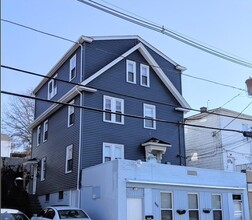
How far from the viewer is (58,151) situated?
962 inches

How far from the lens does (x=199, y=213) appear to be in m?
21.1

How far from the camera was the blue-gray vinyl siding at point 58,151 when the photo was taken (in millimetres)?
21875

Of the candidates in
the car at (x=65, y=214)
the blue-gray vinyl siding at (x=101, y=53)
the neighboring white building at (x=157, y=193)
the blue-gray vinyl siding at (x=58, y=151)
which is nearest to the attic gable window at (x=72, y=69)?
the blue-gray vinyl siding at (x=101, y=53)

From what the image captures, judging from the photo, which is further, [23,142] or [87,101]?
[23,142]

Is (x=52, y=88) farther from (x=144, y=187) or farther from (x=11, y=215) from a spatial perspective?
(x=11, y=215)

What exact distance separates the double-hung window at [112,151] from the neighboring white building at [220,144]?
37.3 ft

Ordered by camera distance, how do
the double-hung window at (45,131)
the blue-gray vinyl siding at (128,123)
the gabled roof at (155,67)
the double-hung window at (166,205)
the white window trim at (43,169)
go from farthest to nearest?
the double-hung window at (45,131)
the white window trim at (43,169)
the gabled roof at (155,67)
the blue-gray vinyl siding at (128,123)
the double-hung window at (166,205)

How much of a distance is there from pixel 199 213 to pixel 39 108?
1512 cm

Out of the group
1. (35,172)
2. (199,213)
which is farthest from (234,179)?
(35,172)

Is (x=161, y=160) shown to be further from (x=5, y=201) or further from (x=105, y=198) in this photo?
(x=5, y=201)

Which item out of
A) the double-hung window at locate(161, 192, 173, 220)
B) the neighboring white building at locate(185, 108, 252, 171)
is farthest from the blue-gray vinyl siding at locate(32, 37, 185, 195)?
the neighboring white building at locate(185, 108, 252, 171)

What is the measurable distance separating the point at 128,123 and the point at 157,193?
5.44 meters

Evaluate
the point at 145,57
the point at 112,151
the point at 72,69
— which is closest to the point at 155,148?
the point at 112,151

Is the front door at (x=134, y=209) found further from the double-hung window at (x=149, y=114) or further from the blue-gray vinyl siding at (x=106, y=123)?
the double-hung window at (x=149, y=114)
